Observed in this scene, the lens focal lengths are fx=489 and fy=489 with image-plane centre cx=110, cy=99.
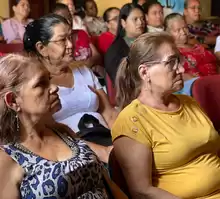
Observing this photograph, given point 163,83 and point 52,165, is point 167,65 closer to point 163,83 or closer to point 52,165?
point 163,83

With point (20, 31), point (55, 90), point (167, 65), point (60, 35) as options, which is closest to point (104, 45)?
point (20, 31)

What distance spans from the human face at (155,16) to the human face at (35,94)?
3.00 metres

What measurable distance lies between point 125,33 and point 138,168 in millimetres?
1934

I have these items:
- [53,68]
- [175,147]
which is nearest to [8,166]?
[175,147]

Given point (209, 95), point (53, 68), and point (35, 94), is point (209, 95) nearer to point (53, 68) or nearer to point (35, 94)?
point (53, 68)

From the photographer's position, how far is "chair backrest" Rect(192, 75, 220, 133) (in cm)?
201

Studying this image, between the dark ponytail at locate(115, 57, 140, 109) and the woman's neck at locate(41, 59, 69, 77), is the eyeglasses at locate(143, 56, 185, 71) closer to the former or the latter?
the dark ponytail at locate(115, 57, 140, 109)

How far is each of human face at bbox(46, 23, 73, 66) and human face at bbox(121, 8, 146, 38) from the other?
118 cm

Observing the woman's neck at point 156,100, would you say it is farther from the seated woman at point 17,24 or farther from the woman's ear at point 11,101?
the seated woman at point 17,24

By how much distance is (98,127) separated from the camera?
1970 millimetres

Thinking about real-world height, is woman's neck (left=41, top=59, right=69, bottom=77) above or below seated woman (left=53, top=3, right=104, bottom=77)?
above

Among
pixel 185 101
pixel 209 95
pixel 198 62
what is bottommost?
pixel 198 62

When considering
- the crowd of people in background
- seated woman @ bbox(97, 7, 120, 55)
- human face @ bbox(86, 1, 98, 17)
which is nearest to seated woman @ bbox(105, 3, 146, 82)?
seated woman @ bbox(97, 7, 120, 55)

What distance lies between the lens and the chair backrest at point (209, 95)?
6.61 ft
